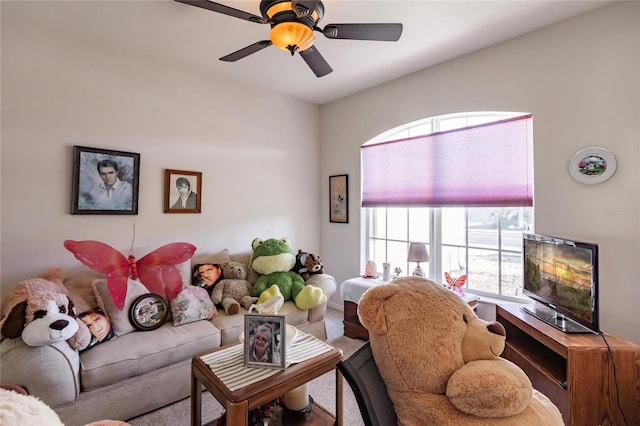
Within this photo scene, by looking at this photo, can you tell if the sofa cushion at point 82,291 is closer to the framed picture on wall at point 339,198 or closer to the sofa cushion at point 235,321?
the sofa cushion at point 235,321

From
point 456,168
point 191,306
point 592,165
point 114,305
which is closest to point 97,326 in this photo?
point 114,305

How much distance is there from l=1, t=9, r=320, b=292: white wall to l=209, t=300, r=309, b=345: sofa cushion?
87 centimetres

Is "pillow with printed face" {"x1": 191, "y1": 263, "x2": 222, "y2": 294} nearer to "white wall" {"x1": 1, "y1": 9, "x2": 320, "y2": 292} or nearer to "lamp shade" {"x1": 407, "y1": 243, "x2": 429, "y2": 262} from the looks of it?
"white wall" {"x1": 1, "y1": 9, "x2": 320, "y2": 292}

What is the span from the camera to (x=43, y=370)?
1505mm

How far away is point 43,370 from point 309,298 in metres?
1.74

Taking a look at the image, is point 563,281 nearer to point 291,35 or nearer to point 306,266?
point 306,266

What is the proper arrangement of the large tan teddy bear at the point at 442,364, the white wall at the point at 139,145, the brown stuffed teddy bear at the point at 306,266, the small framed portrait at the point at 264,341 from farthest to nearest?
the brown stuffed teddy bear at the point at 306,266, the white wall at the point at 139,145, the small framed portrait at the point at 264,341, the large tan teddy bear at the point at 442,364

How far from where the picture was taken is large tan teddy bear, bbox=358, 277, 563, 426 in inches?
37.8

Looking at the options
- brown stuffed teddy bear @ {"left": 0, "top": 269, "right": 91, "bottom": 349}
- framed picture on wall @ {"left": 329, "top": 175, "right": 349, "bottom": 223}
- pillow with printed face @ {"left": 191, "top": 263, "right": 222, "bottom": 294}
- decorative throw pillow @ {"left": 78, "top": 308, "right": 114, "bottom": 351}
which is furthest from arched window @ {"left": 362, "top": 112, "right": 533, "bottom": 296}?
brown stuffed teddy bear @ {"left": 0, "top": 269, "right": 91, "bottom": 349}

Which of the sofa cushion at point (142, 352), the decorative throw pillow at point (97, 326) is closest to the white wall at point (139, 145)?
the decorative throw pillow at point (97, 326)

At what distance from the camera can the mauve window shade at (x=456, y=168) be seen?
7.91ft

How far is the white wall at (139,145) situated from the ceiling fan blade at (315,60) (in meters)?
1.45

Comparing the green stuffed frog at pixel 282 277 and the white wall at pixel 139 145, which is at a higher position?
the white wall at pixel 139 145

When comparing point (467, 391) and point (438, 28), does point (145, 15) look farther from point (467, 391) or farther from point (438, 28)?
point (467, 391)
